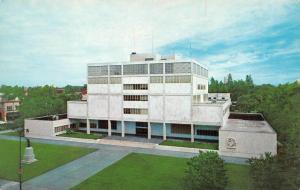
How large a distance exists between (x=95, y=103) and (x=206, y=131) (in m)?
13.5

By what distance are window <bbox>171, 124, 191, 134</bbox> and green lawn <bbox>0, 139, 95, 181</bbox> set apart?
948 centimetres

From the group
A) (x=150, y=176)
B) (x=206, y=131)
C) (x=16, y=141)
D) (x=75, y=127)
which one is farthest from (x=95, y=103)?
(x=150, y=176)

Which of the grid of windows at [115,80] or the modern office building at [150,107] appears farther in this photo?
the grid of windows at [115,80]

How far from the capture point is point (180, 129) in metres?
27.5

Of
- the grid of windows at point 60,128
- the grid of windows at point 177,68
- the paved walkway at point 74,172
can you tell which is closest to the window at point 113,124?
the grid of windows at point 60,128

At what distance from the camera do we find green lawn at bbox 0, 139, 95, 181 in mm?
17172

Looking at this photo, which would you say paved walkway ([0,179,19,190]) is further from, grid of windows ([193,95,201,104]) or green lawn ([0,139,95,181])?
grid of windows ([193,95,201,104])

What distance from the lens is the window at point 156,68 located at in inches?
1046

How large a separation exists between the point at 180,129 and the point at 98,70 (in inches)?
475

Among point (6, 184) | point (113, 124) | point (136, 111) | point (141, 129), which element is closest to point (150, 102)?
point (136, 111)

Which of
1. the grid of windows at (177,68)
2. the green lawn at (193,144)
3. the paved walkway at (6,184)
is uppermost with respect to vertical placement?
the grid of windows at (177,68)

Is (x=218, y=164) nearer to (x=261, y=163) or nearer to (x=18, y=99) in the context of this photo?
(x=261, y=163)

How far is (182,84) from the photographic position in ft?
84.5

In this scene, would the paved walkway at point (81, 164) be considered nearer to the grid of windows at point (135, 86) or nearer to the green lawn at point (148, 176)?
the green lawn at point (148, 176)
